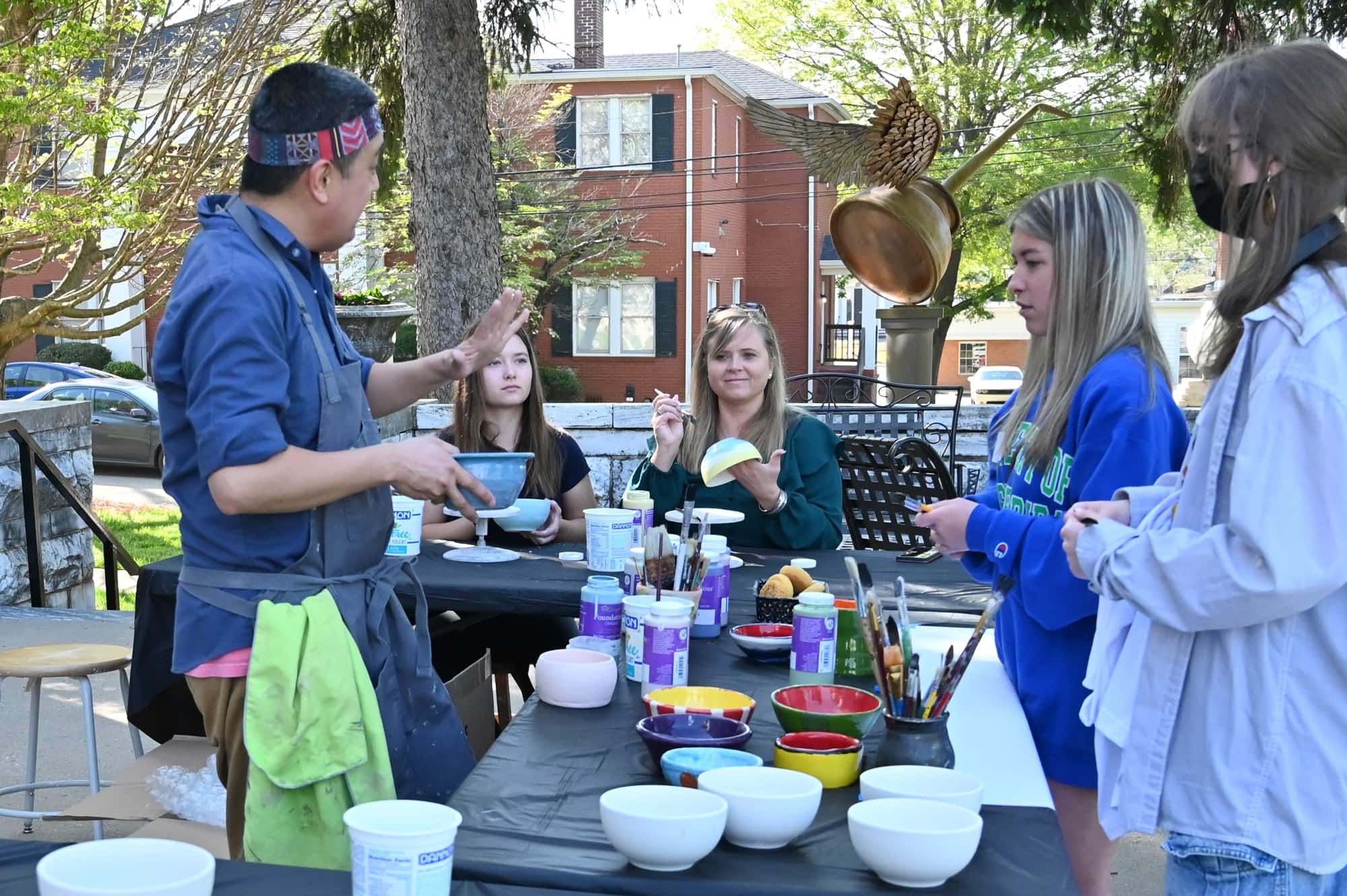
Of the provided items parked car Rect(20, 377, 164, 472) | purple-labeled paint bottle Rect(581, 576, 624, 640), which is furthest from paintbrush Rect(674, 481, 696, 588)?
parked car Rect(20, 377, 164, 472)

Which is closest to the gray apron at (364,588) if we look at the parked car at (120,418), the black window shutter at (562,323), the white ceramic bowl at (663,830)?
the white ceramic bowl at (663,830)

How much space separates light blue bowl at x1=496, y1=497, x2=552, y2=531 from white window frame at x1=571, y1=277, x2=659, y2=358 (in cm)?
2185

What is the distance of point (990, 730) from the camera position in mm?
2234

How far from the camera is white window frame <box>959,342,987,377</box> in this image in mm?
46625

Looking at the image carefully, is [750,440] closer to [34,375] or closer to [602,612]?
[602,612]

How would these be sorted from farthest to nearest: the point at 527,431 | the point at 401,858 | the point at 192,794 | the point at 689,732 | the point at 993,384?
1. the point at 993,384
2. the point at 527,431
3. the point at 192,794
4. the point at 689,732
5. the point at 401,858

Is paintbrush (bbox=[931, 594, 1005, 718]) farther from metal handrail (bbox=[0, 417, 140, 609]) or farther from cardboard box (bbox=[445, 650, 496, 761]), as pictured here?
metal handrail (bbox=[0, 417, 140, 609])

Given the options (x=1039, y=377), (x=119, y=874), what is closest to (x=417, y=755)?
(x=119, y=874)

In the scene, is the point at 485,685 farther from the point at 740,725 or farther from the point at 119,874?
the point at 119,874

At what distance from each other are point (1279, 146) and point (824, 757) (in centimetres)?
106

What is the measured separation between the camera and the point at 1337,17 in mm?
6992

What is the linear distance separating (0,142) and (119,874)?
32.8 ft

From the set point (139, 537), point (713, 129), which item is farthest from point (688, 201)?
point (139, 537)

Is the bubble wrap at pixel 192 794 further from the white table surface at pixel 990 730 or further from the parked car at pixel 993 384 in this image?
the parked car at pixel 993 384
